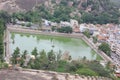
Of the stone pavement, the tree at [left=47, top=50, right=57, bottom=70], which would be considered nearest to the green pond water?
the tree at [left=47, top=50, right=57, bottom=70]

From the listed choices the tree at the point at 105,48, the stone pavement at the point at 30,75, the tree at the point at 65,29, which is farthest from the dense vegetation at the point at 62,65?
the tree at the point at 65,29

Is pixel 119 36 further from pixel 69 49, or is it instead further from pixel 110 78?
pixel 110 78

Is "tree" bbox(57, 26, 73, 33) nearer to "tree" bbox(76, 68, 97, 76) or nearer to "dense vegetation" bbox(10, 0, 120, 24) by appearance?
"dense vegetation" bbox(10, 0, 120, 24)

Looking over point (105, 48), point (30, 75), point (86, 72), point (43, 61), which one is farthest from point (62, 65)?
point (105, 48)

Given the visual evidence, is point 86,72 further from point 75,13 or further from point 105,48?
point 75,13

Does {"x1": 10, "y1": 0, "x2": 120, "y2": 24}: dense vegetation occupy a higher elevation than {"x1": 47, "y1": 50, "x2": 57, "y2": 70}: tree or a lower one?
higher

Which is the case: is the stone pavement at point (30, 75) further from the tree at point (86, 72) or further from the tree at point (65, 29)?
the tree at point (65, 29)

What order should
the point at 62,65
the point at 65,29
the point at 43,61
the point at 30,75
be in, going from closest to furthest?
→ the point at 30,75 → the point at 43,61 → the point at 62,65 → the point at 65,29

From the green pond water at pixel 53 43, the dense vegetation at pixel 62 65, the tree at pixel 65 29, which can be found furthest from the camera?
the tree at pixel 65 29
